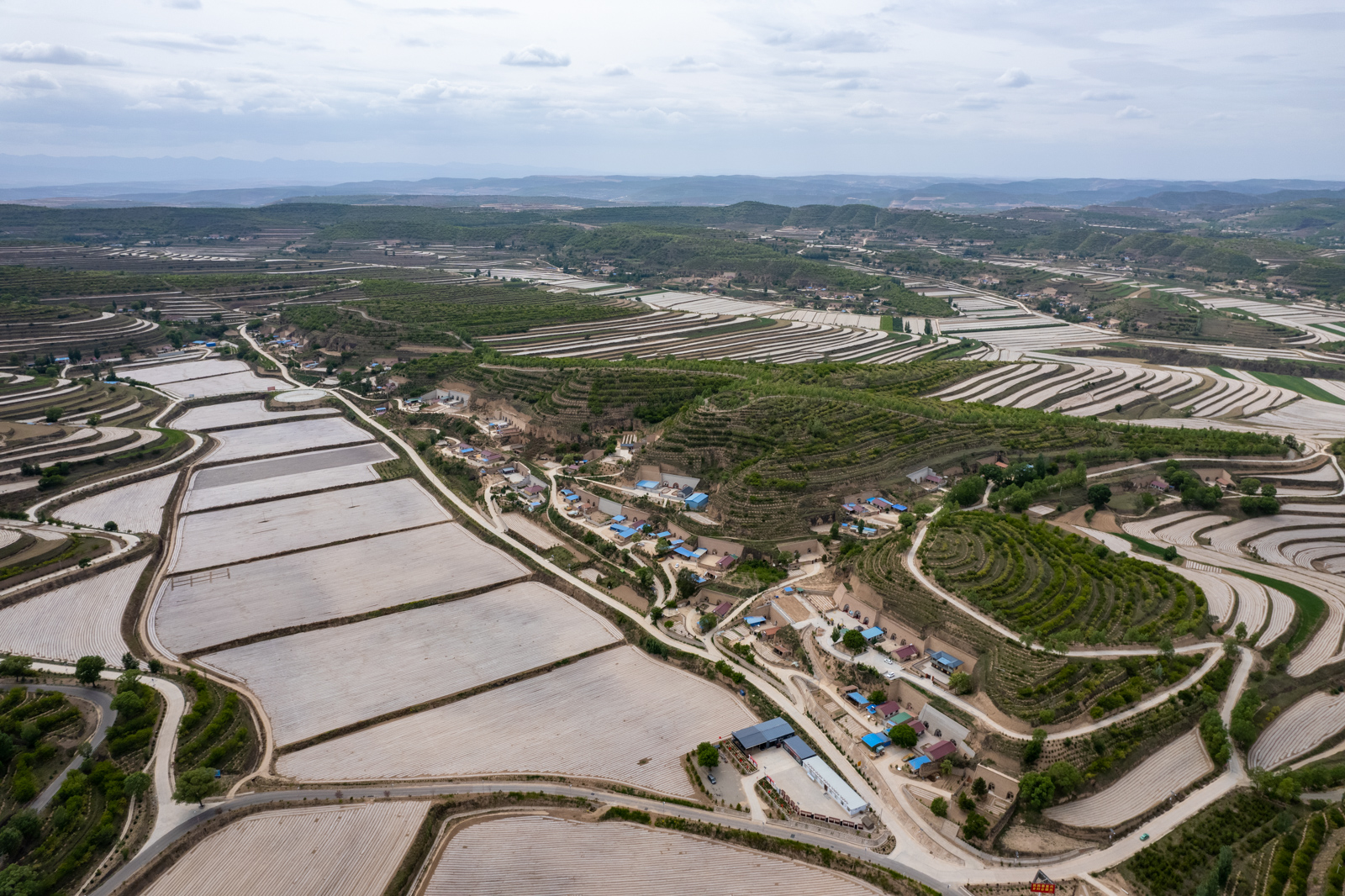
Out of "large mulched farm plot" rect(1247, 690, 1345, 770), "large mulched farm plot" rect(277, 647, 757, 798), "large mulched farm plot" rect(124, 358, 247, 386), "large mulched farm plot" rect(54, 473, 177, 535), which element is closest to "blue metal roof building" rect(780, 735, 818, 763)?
"large mulched farm plot" rect(277, 647, 757, 798)

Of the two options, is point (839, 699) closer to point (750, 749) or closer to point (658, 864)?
point (750, 749)

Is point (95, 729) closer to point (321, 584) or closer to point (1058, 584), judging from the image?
point (321, 584)

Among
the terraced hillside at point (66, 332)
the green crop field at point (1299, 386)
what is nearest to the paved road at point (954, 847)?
the green crop field at point (1299, 386)

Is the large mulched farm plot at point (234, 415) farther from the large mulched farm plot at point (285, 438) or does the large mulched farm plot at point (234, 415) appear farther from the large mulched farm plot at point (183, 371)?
the large mulched farm plot at point (183, 371)

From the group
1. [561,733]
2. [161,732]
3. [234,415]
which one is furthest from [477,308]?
[561,733]

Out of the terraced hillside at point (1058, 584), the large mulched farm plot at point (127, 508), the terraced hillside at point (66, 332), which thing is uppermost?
the terraced hillside at point (66, 332)

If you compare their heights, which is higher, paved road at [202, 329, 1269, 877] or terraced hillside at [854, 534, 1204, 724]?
terraced hillside at [854, 534, 1204, 724]

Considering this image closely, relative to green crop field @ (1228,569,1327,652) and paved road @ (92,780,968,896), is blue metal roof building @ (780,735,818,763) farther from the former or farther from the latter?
green crop field @ (1228,569,1327,652)
